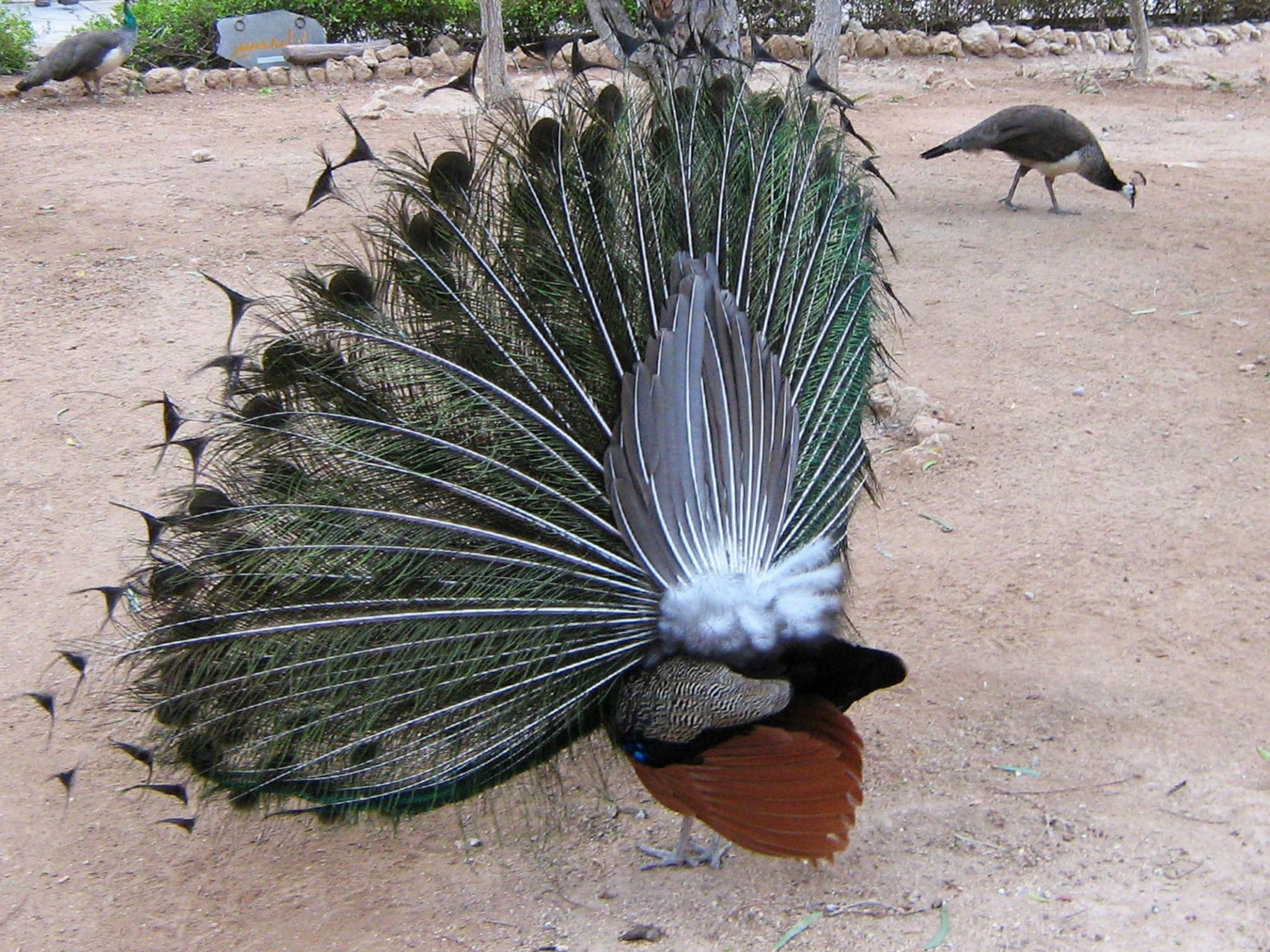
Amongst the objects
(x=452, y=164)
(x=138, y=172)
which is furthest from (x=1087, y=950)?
(x=138, y=172)

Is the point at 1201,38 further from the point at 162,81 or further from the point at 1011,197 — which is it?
the point at 162,81

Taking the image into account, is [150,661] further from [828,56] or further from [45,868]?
[828,56]

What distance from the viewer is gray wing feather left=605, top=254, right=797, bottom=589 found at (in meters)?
Result: 3.34

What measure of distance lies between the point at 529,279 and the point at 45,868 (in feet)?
7.71

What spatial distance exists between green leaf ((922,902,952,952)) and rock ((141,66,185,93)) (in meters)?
12.4

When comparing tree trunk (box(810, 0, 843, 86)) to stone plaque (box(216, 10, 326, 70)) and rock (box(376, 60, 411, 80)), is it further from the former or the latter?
stone plaque (box(216, 10, 326, 70))

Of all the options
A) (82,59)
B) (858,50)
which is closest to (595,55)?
(858,50)

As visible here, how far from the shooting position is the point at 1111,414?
245 inches

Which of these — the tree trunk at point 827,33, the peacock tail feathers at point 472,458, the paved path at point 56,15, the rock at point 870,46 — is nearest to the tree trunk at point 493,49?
the tree trunk at point 827,33

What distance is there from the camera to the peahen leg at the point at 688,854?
3684 millimetres

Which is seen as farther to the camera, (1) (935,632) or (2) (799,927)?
(1) (935,632)

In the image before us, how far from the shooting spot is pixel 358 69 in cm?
1338

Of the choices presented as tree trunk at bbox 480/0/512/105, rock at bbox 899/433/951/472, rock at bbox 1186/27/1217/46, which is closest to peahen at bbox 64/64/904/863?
rock at bbox 899/433/951/472

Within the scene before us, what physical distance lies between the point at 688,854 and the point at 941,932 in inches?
30.6
